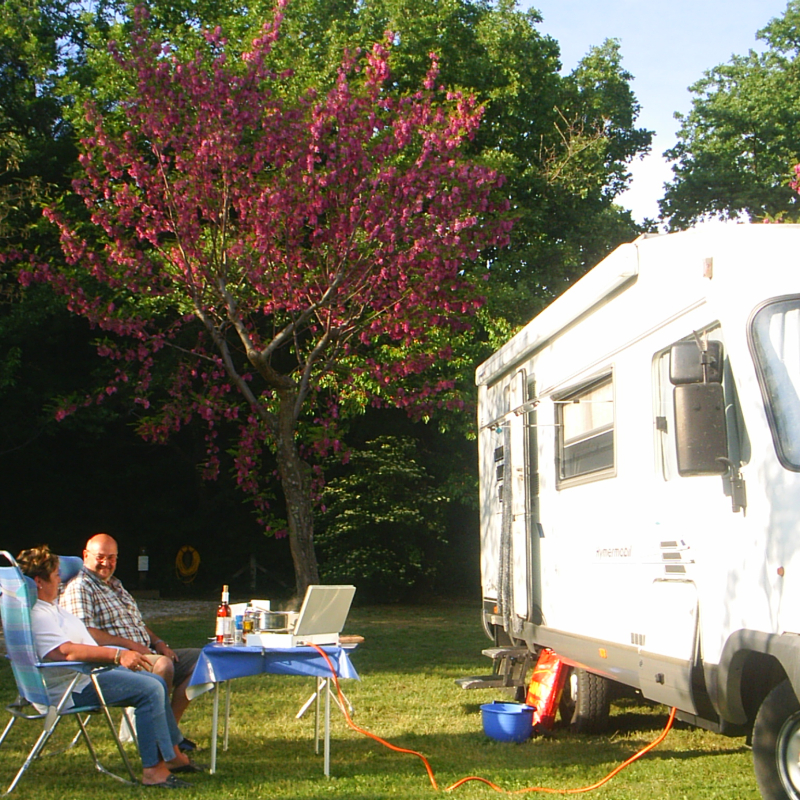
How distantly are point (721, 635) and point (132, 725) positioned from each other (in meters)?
3.75

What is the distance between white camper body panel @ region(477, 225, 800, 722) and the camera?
4332mm

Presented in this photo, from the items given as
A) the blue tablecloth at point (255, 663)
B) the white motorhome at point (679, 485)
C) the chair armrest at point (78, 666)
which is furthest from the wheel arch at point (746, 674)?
the chair armrest at point (78, 666)

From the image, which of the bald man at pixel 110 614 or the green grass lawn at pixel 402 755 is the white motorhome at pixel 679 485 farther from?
the bald man at pixel 110 614

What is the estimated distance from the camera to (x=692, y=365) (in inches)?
173

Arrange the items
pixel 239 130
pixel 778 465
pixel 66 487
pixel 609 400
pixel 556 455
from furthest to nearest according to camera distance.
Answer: pixel 66 487, pixel 239 130, pixel 556 455, pixel 609 400, pixel 778 465

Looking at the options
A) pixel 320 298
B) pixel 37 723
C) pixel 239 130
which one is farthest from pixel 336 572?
pixel 37 723

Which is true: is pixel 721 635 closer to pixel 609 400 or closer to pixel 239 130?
pixel 609 400

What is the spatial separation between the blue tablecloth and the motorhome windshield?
2912 mm

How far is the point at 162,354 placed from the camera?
1816 centimetres

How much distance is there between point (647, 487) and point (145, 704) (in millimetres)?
2920

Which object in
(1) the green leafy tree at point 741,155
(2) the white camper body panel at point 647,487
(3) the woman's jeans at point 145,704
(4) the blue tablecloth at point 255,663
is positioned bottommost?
(3) the woman's jeans at point 145,704

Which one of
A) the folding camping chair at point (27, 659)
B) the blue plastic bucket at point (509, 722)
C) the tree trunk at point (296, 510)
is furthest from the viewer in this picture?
the tree trunk at point (296, 510)

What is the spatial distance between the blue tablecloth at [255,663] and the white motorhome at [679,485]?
1.57m

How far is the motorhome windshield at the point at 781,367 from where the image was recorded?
4180mm
